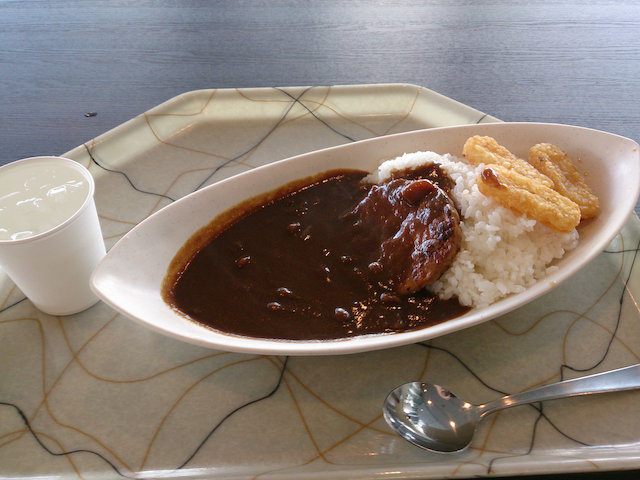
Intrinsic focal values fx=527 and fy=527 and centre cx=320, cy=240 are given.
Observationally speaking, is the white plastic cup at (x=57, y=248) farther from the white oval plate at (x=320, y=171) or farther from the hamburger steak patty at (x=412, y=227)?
the hamburger steak patty at (x=412, y=227)

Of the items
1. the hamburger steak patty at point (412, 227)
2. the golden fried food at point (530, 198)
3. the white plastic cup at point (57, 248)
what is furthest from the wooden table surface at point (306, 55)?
the hamburger steak patty at point (412, 227)

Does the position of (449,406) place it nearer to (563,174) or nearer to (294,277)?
(294,277)

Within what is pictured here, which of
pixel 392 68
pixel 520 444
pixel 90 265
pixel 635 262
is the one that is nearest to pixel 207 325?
pixel 90 265

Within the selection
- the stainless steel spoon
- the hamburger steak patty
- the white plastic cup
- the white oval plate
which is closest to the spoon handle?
the stainless steel spoon

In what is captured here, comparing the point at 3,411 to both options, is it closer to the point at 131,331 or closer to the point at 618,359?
the point at 131,331

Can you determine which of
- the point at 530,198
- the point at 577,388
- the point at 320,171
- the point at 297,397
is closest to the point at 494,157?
the point at 530,198

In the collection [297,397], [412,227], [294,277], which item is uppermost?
[412,227]

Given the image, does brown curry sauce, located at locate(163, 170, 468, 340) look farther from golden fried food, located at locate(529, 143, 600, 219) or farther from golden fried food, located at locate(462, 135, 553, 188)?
golden fried food, located at locate(529, 143, 600, 219)
